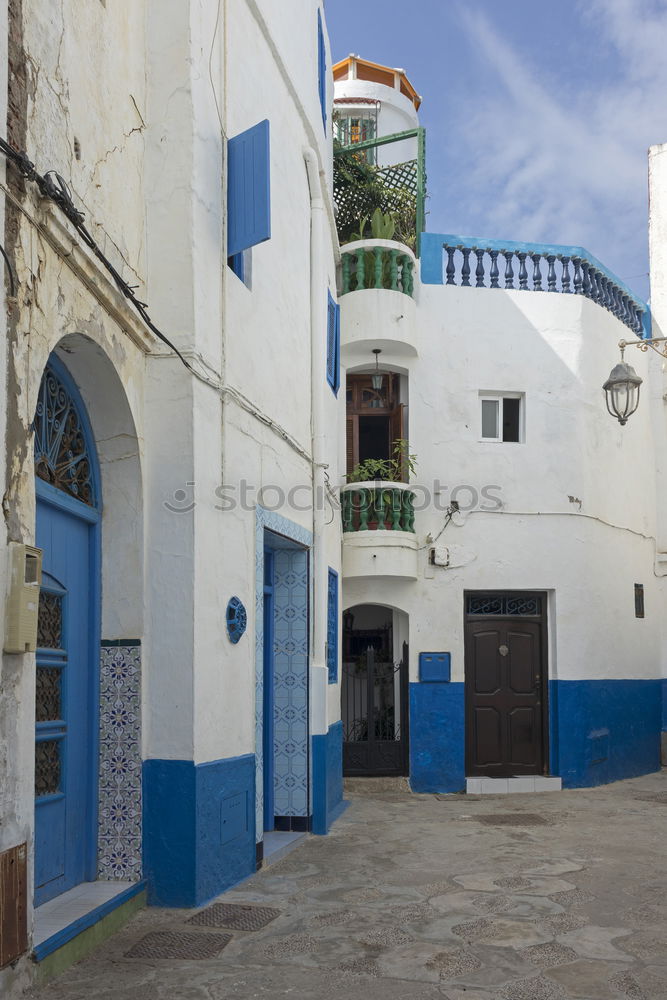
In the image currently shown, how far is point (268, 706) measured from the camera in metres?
8.99

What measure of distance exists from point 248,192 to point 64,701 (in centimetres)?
372

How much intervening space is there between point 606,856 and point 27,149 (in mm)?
6813

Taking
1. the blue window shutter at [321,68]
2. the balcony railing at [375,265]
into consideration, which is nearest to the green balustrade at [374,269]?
the balcony railing at [375,265]

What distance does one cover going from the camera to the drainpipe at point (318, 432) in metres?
9.29

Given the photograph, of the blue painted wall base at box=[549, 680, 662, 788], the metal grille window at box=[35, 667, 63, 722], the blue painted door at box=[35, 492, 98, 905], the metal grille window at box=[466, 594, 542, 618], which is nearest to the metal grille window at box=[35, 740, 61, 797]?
the blue painted door at box=[35, 492, 98, 905]

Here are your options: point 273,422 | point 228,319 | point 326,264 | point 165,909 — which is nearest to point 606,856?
point 165,909

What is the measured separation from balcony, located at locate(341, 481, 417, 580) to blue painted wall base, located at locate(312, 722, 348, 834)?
6.48 ft

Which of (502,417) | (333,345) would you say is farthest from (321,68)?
(502,417)

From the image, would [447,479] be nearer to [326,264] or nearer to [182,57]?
[326,264]

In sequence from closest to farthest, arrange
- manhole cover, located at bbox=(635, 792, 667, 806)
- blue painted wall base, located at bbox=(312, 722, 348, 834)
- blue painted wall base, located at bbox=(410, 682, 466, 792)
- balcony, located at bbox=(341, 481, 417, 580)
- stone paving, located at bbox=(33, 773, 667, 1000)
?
stone paving, located at bbox=(33, 773, 667, 1000) → blue painted wall base, located at bbox=(312, 722, 348, 834) → manhole cover, located at bbox=(635, 792, 667, 806) → balcony, located at bbox=(341, 481, 417, 580) → blue painted wall base, located at bbox=(410, 682, 466, 792)

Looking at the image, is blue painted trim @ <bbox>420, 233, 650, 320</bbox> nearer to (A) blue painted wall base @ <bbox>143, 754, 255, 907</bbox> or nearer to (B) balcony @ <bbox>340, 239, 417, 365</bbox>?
(B) balcony @ <bbox>340, 239, 417, 365</bbox>

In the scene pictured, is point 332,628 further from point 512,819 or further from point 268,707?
point 512,819

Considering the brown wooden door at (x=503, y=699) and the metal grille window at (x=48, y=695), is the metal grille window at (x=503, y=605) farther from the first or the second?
the metal grille window at (x=48, y=695)

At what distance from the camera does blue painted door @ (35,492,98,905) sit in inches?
215
